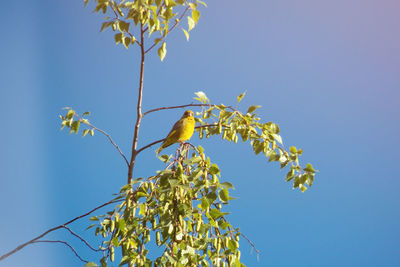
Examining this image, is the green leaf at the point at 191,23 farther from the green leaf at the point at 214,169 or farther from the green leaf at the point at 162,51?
the green leaf at the point at 214,169

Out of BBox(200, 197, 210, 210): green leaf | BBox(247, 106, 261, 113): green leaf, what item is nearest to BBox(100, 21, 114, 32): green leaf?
BBox(247, 106, 261, 113): green leaf

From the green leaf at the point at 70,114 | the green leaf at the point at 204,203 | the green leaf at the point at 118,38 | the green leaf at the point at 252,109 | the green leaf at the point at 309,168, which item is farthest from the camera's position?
the green leaf at the point at 70,114

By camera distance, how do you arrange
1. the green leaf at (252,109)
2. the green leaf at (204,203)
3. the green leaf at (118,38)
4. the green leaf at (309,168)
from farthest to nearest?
the green leaf at (118,38) < the green leaf at (252,109) < the green leaf at (309,168) < the green leaf at (204,203)

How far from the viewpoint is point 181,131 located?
2225 mm

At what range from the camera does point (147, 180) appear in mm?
1767

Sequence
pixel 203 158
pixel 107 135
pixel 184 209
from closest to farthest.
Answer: pixel 184 209
pixel 203 158
pixel 107 135

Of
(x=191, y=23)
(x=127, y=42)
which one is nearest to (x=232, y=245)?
(x=191, y=23)

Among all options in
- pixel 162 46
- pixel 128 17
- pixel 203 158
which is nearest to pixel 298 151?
pixel 203 158

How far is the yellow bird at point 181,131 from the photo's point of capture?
87.6 inches

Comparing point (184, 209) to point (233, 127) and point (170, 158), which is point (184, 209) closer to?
point (170, 158)

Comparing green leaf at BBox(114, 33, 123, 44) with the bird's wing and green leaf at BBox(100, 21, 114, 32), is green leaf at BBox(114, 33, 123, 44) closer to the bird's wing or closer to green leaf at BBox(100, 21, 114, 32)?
green leaf at BBox(100, 21, 114, 32)

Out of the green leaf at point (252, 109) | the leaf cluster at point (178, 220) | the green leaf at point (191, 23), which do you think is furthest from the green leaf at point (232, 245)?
the green leaf at point (191, 23)

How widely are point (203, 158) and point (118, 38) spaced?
38.0 inches

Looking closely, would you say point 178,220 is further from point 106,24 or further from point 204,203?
point 106,24
